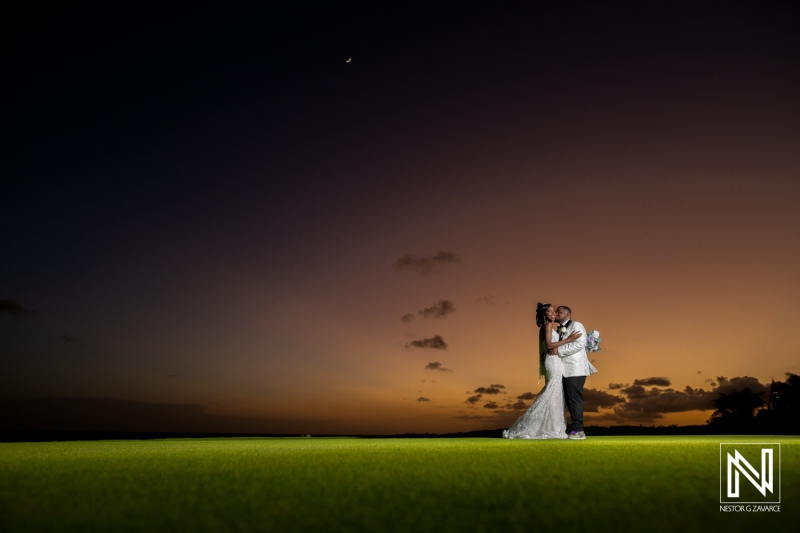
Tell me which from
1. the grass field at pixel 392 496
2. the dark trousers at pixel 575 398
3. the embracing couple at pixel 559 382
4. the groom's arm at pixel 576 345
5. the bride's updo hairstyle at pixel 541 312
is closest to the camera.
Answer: the grass field at pixel 392 496

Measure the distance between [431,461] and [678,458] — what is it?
306 cm

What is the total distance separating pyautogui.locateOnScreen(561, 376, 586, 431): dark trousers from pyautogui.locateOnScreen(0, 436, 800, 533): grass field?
21.3 feet

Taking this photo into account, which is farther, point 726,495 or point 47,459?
point 47,459

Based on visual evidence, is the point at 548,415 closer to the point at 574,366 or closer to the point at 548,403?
the point at 548,403

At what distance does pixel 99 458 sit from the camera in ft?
29.8

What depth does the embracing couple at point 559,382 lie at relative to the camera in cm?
1434

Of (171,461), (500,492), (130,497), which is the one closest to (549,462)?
(500,492)

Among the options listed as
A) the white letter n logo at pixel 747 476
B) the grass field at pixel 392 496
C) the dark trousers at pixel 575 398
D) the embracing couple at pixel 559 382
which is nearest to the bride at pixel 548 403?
the embracing couple at pixel 559 382

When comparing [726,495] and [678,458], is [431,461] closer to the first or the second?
[678,458]

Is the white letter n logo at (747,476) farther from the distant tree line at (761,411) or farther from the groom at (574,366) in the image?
the distant tree line at (761,411)

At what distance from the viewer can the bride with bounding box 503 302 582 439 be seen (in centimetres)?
1450

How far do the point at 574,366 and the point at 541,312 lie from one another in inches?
69.7

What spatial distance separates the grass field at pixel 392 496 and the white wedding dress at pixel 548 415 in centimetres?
686

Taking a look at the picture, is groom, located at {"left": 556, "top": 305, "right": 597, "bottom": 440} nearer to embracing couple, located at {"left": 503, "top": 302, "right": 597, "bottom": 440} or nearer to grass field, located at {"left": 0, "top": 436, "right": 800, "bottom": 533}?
embracing couple, located at {"left": 503, "top": 302, "right": 597, "bottom": 440}
